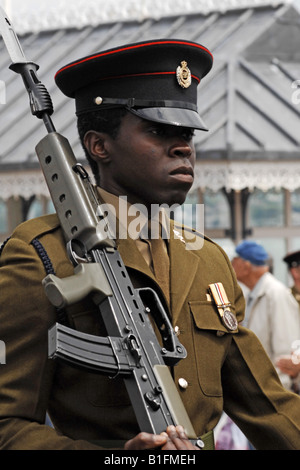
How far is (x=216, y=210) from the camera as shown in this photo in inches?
343

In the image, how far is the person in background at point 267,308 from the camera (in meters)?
5.37

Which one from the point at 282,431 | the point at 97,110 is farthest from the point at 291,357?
the point at 97,110

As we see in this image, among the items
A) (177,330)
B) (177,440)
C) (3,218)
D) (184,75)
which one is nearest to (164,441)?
(177,440)

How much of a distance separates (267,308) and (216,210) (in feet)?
10.8

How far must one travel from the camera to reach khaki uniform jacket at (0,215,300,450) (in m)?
1.94

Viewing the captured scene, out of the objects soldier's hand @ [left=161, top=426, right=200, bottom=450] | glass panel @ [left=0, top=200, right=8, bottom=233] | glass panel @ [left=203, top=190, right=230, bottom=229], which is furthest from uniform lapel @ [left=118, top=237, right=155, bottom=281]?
glass panel @ [left=0, top=200, right=8, bottom=233]

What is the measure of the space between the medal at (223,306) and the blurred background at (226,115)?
575 centimetres

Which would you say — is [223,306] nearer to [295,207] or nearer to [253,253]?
[253,253]

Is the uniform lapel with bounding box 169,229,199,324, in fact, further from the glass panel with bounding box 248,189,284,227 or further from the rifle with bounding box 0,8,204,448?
the glass panel with bounding box 248,189,284,227

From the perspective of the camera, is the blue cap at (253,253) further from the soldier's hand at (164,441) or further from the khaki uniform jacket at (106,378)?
the soldier's hand at (164,441)

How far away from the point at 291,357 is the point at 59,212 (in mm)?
3057

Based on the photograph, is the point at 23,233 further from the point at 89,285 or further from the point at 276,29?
the point at 276,29

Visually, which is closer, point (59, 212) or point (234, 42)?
point (59, 212)

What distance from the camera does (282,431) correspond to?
7.22 ft
